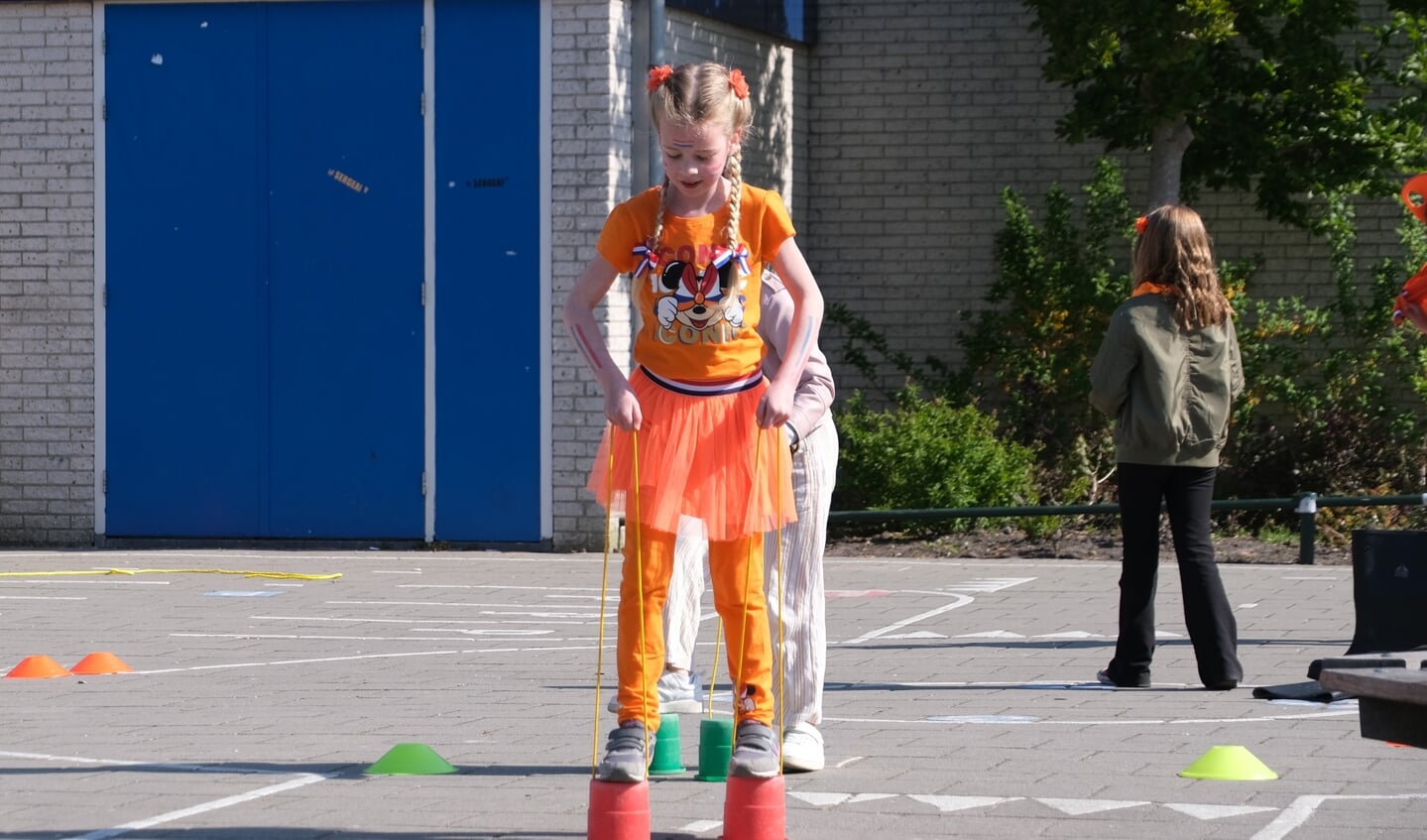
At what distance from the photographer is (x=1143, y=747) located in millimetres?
6418

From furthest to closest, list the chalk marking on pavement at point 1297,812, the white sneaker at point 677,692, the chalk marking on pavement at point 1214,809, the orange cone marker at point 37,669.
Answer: the orange cone marker at point 37,669, the white sneaker at point 677,692, the chalk marking on pavement at point 1214,809, the chalk marking on pavement at point 1297,812

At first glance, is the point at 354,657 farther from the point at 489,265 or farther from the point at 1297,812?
the point at 489,265

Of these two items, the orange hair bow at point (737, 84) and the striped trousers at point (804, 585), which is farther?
the striped trousers at point (804, 585)

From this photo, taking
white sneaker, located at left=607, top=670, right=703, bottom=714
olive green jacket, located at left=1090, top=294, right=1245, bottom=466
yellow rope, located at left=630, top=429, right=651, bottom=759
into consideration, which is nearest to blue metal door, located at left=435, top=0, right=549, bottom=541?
olive green jacket, located at left=1090, top=294, right=1245, bottom=466

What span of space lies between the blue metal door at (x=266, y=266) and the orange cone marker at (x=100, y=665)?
6.04 m

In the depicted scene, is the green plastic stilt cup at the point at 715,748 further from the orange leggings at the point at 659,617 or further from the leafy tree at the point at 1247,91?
the leafy tree at the point at 1247,91

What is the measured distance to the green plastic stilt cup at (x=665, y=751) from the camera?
5848 millimetres

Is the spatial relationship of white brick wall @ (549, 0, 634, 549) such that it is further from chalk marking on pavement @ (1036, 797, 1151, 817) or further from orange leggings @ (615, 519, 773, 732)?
orange leggings @ (615, 519, 773, 732)

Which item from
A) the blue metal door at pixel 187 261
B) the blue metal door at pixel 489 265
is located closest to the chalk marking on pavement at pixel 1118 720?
the blue metal door at pixel 489 265

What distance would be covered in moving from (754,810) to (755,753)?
174 mm

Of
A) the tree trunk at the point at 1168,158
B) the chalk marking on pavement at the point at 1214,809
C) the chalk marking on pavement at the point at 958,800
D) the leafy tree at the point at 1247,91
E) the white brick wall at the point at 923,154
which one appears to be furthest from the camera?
the white brick wall at the point at 923,154

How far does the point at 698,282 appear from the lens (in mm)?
5141

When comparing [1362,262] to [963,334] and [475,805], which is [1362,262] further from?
[475,805]

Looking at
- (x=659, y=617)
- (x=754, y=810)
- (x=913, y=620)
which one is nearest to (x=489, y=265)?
(x=913, y=620)
